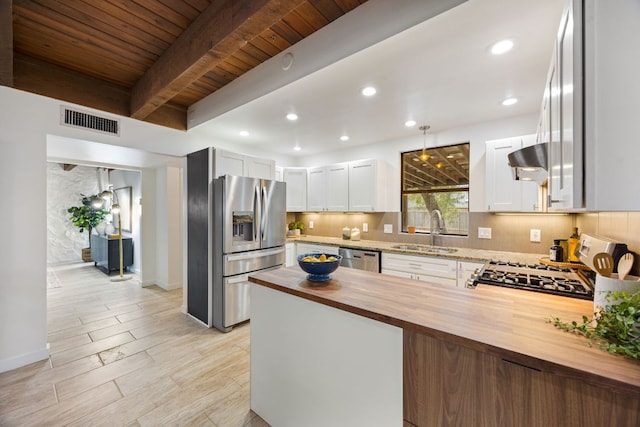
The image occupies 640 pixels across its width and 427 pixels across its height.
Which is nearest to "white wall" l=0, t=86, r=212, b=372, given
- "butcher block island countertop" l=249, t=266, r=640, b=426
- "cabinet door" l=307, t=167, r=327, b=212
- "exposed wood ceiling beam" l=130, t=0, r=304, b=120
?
"exposed wood ceiling beam" l=130, t=0, r=304, b=120

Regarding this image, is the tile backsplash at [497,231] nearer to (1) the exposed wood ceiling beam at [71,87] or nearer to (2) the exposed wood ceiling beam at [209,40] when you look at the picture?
(2) the exposed wood ceiling beam at [209,40]

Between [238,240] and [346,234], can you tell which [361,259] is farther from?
[238,240]

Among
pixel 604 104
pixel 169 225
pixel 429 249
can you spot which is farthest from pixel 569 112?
pixel 169 225

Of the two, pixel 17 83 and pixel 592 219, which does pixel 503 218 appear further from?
pixel 17 83

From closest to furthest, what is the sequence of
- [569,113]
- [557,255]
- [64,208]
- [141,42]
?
[569,113] → [141,42] → [557,255] → [64,208]

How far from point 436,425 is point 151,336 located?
9.99 feet

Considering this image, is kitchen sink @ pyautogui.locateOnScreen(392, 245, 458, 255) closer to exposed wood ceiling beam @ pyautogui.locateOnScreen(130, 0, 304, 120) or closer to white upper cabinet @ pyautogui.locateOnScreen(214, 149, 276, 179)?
white upper cabinet @ pyautogui.locateOnScreen(214, 149, 276, 179)

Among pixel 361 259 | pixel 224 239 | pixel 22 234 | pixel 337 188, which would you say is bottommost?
pixel 361 259

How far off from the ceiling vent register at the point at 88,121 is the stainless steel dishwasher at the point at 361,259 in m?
3.12

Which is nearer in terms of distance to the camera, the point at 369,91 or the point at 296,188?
the point at 369,91

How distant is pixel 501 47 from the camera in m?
1.69

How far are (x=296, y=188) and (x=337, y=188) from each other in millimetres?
856

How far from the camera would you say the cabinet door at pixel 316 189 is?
443 centimetres

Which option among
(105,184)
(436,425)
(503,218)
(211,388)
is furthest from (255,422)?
(105,184)
